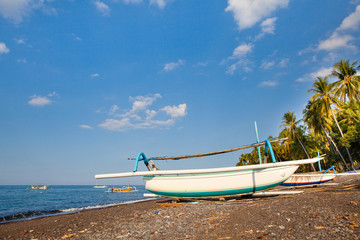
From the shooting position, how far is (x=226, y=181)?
405 inches

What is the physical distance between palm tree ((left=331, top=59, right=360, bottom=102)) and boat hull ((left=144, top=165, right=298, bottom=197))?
30.8 metres

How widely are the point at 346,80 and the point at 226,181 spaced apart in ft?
112

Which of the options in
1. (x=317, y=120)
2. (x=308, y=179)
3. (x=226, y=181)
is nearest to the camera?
(x=226, y=181)

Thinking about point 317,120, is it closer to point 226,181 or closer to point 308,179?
point 308,179

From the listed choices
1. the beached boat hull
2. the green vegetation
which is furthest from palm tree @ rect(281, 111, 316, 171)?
the beached boat hull

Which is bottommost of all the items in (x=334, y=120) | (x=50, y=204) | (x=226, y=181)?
(x=50, y=204)

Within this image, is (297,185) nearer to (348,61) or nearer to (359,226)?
(359,226)

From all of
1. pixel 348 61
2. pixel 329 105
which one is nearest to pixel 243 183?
pixel 329 105

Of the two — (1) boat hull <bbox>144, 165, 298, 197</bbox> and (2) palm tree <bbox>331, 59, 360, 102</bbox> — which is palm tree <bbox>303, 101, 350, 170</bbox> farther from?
(1) boat hull <bbox>144, 165, 298, 197</bbox>

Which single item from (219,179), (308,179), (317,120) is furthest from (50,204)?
(317,120)

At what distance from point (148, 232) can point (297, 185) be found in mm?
18236

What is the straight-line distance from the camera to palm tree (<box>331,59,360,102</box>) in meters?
31.1

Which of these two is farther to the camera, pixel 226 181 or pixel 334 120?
pixel 334 120

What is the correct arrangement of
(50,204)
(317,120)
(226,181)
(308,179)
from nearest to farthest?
(226,181), (308,179), (50,204), (317,120)
